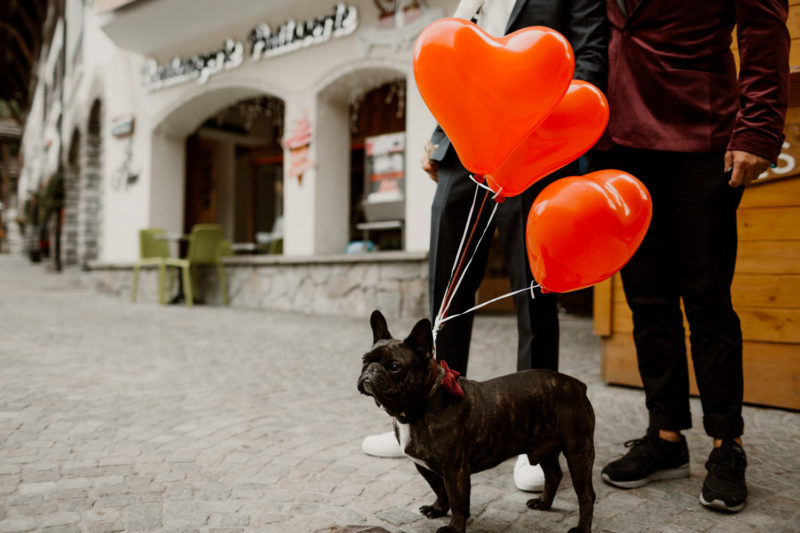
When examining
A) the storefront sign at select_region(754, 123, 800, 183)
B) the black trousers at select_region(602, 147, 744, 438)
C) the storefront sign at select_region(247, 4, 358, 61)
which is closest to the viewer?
the black trousers at select_region(602, 147, 744, 438)

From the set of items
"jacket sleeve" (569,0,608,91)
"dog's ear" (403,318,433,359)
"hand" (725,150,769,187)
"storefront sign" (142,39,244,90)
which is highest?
"storefront sign" (142,39,244,90)

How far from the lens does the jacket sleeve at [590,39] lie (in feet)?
6.13

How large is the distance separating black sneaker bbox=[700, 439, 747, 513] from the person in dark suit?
47 centimetres

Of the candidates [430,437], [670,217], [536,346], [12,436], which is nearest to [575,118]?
[670,217]

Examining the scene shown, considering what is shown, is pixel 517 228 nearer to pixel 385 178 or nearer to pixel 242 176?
pixel 385 178

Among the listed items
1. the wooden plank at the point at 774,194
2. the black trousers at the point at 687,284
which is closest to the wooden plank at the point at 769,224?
the wooden plank at the point at 774,194

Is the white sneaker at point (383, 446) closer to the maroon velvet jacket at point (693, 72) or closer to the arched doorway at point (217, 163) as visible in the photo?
the maroon velvet jacket at point (693, 72)

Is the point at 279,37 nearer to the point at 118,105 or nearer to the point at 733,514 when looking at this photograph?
the point at 118,105

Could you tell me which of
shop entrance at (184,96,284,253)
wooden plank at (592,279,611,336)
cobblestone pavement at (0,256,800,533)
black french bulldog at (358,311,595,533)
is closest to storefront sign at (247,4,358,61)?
shop entrance at (184,96,284,253)

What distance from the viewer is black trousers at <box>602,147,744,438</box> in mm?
1766

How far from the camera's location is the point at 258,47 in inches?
324

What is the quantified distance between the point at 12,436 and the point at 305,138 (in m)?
5.98

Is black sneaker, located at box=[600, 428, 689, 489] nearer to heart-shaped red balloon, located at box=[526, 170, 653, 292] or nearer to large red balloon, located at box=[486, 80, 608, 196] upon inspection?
heart-shaped red balloon, located at box=[526, 170, 653, 292]

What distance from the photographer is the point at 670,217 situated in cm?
184
